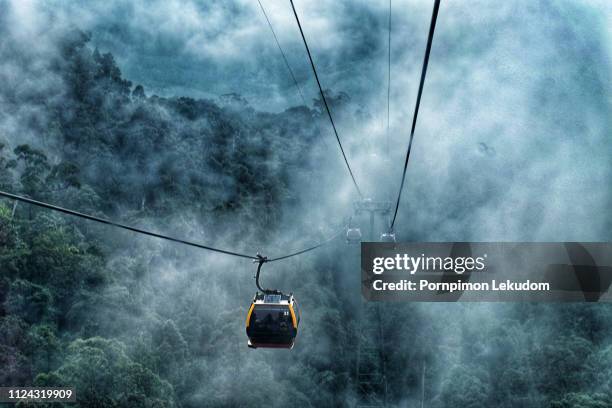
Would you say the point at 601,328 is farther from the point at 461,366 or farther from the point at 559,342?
the point at 461,366

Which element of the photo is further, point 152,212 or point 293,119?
point 293,119

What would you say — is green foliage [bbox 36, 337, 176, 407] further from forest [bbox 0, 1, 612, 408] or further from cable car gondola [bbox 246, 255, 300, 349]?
cable car gondola [bbox 246, 255, 300, 349]

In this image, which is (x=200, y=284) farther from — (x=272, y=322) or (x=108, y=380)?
(x=272, y=322)

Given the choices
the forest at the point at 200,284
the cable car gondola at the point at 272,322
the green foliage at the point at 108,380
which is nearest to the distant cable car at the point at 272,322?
the cable car gondola at the point at 272,322

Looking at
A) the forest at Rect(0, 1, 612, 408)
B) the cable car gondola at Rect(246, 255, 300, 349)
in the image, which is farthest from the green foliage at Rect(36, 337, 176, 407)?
the cable car gondola at Rect(246, 255, 300, 349)

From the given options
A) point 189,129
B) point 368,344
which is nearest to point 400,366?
point 368,344

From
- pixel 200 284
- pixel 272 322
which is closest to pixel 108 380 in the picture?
pixel 200 284
